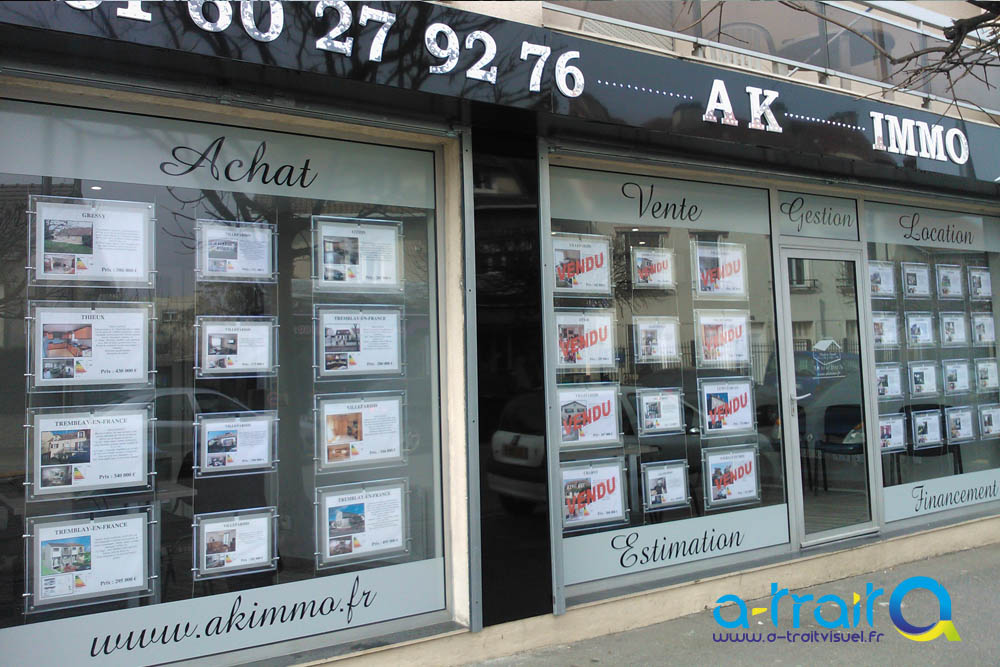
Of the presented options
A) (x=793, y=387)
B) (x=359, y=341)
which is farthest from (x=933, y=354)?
(x=359, y=341)

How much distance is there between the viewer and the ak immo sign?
16.2 feet

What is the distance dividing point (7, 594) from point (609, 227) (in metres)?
3.99

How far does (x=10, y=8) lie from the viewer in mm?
2973

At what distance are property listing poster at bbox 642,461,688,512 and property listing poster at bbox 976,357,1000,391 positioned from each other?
386 cm

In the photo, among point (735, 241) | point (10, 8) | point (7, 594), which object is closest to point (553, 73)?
point (735, 241)

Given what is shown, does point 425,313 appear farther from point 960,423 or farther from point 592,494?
point 960,423

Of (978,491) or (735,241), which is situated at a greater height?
(735,241)

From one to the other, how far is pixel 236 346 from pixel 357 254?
86cm

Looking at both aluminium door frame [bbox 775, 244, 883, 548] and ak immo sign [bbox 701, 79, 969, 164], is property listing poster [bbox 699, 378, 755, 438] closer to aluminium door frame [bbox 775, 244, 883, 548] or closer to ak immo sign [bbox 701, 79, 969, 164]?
aluminium door frame [bbox 775, 244, 883, 548]

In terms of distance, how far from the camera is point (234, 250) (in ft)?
13.0

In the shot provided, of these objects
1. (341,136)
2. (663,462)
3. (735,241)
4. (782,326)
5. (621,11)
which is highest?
(621,11)

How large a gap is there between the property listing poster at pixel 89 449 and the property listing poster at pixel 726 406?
374cm

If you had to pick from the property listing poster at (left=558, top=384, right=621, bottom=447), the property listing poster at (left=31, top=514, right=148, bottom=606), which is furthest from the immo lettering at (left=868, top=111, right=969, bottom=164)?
the property listing poster at (left=31, top=514, right=148, bottom=606)

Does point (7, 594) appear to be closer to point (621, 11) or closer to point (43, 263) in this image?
point (43, 263)
